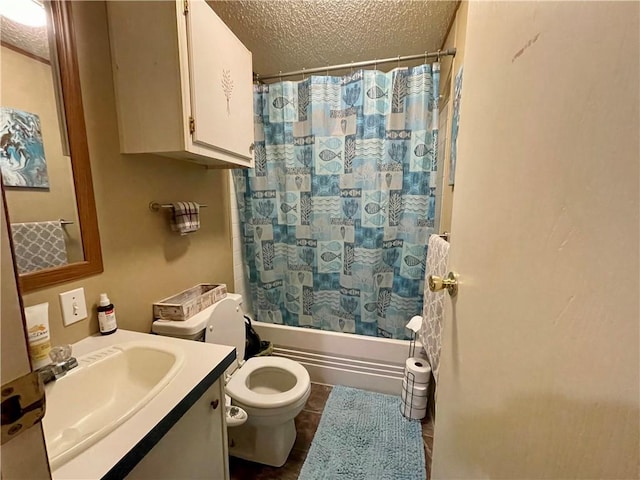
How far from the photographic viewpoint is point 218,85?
121cm

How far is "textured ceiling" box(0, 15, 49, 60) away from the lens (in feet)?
2.58

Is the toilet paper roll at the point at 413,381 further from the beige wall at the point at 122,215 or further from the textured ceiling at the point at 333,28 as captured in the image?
the textured ceiling at the point at 333,28

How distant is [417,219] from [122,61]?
163 cm

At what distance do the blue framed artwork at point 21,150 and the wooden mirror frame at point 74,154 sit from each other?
0.28ft

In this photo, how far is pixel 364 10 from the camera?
140 cm

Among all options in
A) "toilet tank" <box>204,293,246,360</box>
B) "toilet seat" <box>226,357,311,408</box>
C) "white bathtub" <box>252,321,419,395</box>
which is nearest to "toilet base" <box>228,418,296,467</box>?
"toilet seat" <box>226,357,311,408</box>

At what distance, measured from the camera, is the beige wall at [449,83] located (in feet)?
4.50

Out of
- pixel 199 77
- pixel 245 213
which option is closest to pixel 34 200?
pixel 199 77

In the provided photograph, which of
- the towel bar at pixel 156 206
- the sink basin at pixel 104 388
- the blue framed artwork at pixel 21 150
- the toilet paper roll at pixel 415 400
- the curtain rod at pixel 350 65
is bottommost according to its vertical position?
the toilet paper roll at pixel 415 400

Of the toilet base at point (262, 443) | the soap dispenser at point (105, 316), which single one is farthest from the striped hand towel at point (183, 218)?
the toilet base at point (262, 443)

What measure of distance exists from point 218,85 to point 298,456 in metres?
1.81

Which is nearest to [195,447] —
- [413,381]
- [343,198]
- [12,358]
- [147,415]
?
[147,415]

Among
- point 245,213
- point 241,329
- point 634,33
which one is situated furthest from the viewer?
point 245,213

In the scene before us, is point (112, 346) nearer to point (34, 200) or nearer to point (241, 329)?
point (34, 200)
